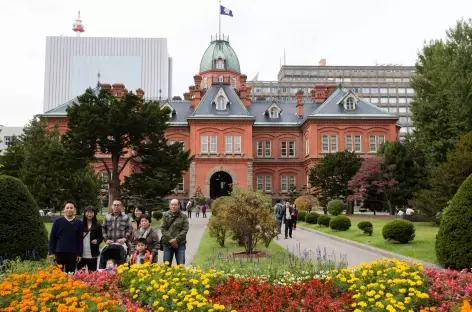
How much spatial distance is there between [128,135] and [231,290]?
22501mm

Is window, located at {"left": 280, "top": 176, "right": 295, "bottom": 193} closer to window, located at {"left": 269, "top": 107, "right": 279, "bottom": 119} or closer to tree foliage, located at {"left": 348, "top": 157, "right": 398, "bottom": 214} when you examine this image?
window, located at {"left": 269, "top": 107, "right": 279, "bottom": 119}

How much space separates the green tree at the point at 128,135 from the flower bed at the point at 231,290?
66.1 ft

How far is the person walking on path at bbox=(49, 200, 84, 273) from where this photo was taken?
28.8ft

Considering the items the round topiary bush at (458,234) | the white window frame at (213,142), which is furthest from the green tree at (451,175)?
the white window frame at (213,142)

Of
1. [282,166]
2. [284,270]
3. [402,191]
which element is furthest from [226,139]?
[284,270]

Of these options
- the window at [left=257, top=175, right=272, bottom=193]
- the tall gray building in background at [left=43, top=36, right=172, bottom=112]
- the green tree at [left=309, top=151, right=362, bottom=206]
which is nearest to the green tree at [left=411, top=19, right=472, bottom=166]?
the green tree at [left=309, top=151, right=362, bottom=206]

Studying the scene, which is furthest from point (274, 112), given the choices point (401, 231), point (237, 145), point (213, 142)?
point (401, 231)

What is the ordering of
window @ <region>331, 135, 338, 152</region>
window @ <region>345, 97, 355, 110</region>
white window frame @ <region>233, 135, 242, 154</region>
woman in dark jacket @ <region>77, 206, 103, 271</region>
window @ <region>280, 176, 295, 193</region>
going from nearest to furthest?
1. woman in dark jacket @ <region>77, 206, 103, 271</region>
2. window @ <region>331, 135, 338, 152</region>
3. white window frame @ <region>233, 135, 242, 154</region>
4. window @ <region>345, 97, 355, 110</region>
5. window @ <region>280, 176, 295, 193</region>

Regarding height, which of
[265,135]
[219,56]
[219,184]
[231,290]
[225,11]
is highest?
[225,11]

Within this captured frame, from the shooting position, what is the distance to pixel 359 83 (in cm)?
10675

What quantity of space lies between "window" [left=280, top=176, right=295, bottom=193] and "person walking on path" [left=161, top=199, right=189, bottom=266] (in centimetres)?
4406

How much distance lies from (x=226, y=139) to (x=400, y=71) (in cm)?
7669

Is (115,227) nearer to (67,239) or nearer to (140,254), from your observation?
(140,254)

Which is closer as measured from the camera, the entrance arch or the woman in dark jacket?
the woman in dark jacket
